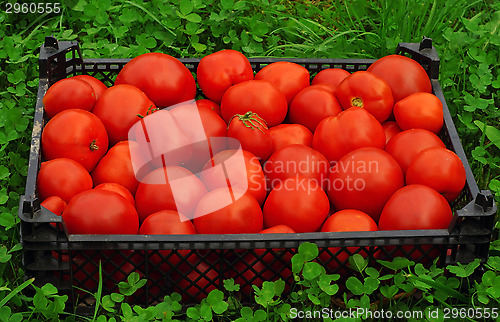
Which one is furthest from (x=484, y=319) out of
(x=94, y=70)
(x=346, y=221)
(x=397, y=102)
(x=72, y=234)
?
(x=94, y=70)

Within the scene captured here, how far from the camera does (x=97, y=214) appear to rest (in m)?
2.10

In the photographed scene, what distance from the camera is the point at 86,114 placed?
2430 millimetres

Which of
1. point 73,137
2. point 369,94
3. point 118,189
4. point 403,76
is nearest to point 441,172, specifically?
point 369,94

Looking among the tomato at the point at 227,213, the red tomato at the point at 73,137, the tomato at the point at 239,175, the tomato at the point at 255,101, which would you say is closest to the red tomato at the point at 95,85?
the red tomato at the point at 73,137

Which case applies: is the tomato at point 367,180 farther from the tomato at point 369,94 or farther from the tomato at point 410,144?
the tomato at point 369,94

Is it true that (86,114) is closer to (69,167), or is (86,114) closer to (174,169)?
(69,167)

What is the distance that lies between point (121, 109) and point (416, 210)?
3.60 ft

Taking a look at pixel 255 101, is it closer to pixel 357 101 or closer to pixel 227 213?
pixel 357 101

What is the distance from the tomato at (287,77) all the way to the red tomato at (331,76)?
0.22ft

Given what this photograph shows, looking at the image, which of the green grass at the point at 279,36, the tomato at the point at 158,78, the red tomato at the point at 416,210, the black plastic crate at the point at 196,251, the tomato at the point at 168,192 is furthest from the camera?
the green grass at the point at 279,36

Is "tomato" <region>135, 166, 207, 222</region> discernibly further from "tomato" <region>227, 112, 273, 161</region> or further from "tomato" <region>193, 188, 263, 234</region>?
"tomato" <region>227, 112, 273, 161</region>

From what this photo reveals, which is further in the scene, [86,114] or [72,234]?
[86,114]

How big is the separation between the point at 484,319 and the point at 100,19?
2.47m

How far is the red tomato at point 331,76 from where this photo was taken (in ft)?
9.21
